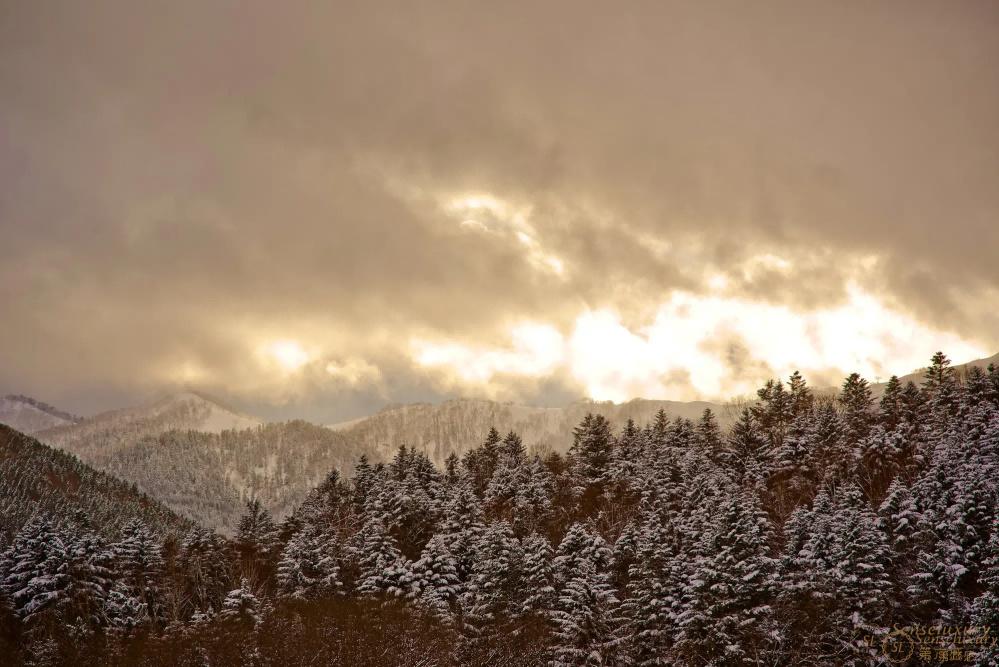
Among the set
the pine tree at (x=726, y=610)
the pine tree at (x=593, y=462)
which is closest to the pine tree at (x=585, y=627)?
the pine tree at (x=726, y=610)

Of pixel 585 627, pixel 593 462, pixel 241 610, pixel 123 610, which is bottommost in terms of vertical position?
pixel 123 610

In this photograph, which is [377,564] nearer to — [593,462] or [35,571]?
[35,571]

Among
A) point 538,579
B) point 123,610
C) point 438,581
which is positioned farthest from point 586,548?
point 123,610

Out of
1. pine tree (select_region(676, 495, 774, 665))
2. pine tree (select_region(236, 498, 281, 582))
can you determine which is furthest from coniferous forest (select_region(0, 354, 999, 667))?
pine tree (select_region(236, 498, 281, 582))

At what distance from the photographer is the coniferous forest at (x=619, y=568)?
40.7m

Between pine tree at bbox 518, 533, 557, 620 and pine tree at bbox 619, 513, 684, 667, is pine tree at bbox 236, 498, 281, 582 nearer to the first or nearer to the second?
pine tree at bbox 518, 533, 557, 620

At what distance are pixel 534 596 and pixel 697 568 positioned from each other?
513 inches

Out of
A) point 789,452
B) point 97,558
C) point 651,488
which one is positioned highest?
point 789,452

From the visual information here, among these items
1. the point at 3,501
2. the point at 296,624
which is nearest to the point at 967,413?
the point at 296,624

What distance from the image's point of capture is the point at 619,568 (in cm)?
5822

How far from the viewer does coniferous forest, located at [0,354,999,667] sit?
1602 inches

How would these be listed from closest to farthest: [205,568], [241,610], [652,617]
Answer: [652,617], [241,610], [205,568]

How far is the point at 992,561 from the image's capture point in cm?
3512

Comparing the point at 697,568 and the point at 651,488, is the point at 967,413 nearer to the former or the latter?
the point at 651,488
